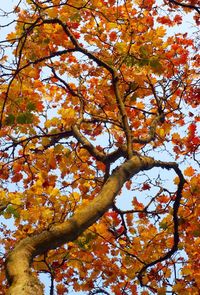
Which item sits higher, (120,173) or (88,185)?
(88,185)

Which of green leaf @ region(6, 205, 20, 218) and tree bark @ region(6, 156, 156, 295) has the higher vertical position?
green leaf @ region(6, 205, 20, 218)

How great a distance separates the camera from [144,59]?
18.5 feet

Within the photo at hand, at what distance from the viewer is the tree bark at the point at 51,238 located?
2.57 meters

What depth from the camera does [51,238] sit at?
10.2 feet

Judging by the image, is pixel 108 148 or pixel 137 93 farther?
pixel 137 93

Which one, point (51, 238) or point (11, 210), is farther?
point (11, 210)

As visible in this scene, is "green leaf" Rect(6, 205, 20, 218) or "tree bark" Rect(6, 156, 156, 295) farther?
"green leaf" Rect(6, 205, 20, 218)

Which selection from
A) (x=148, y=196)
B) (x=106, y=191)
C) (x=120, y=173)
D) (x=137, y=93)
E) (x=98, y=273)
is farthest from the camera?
(x=98, y=273)

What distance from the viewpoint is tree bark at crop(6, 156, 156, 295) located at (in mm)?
2565

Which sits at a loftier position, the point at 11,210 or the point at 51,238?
the point at 11,210

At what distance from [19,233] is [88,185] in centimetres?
162

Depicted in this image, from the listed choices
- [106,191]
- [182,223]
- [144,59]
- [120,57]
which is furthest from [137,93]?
[106,191]

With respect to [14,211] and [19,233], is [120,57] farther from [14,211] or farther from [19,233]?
[19,233]

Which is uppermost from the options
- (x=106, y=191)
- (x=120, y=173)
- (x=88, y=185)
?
(x=88, y=185)
